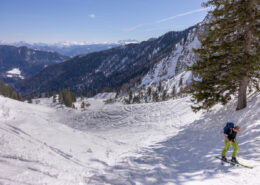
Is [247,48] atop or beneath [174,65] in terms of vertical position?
beneath

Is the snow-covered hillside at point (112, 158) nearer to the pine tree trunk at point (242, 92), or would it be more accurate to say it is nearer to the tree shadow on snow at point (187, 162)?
the tree shadow on snow at point (187, 162)

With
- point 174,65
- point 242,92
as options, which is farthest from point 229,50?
point 174,65

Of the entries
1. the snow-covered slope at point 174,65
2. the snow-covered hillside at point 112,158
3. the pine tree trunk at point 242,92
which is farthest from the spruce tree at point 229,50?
the snow-covered slope at point 174,65

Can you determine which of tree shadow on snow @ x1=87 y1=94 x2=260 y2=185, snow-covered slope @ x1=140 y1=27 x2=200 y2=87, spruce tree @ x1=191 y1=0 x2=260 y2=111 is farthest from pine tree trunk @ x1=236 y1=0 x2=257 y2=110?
snow-covered slope @ x1=140 y1=27 x2=200 y2=87

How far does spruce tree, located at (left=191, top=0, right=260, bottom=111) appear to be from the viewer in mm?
9961

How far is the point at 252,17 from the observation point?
9.86 meters

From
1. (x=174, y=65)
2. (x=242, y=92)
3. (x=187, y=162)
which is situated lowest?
(x=187, y=162)

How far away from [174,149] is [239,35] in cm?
918

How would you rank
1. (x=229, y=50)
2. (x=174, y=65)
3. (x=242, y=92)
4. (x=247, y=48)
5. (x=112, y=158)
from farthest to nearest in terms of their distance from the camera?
(x=174, y=65)
(x=242, y=92)
(x=229, y=50)
(x=247, y=48)
(x=112, y=158)

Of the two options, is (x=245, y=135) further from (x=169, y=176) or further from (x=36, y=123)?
(x=36, y=123)

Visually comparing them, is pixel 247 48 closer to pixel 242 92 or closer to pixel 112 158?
pixel 242 92

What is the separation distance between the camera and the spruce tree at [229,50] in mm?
9961

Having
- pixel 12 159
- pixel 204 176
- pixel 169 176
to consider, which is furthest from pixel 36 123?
pixel 204 176

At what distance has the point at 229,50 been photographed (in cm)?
1077
